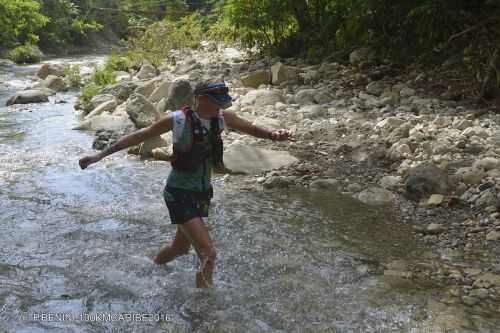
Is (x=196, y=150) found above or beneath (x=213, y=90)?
beneath

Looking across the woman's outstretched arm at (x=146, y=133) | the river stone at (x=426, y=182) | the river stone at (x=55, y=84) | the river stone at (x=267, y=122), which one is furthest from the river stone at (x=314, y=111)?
the river stone at (x=55, y=84)

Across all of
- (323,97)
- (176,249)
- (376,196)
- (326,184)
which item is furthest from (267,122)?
(176,249)

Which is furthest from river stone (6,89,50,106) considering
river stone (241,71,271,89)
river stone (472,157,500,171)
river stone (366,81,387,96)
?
river stone (472,157,500,171)

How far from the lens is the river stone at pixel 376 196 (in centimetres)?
621

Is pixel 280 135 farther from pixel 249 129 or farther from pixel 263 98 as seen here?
pixel 263 98

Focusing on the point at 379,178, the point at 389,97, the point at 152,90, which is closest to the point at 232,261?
the point at 379,178

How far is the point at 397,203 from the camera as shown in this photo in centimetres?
612

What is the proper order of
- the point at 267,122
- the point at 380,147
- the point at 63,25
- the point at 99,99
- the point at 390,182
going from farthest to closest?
the point at 63,25 < the point at 99,99 < the point at 267,122 < the point at 380,147 < the point at 390,182

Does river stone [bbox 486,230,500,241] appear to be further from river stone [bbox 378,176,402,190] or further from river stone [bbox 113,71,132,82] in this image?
river stone [bbox 113,71,132,82]

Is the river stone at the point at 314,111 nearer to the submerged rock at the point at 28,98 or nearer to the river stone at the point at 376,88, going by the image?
the river stone at the point at 376,88

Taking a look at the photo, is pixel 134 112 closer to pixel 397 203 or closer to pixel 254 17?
pixel 254 17

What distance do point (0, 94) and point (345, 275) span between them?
47.3 feet

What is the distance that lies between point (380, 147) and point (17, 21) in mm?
24815

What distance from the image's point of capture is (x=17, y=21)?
27406 millimetres
